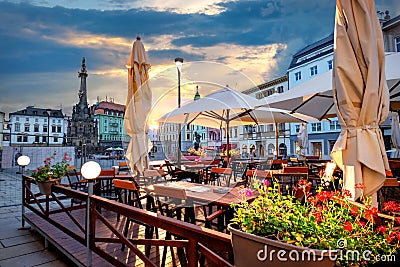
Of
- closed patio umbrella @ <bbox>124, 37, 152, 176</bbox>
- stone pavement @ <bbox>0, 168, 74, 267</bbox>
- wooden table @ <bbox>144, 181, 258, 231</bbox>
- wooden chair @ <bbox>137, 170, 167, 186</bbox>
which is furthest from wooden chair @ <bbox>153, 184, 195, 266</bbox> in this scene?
closed patio umbrella @ <bbox>124, 37, 152, 176</bbox>

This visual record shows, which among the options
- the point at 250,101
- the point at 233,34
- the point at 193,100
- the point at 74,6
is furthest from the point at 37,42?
the point at 250,101

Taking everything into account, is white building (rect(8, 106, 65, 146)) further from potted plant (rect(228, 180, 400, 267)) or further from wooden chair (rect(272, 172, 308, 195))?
potted plant (rect(228, 180, 400, 267))

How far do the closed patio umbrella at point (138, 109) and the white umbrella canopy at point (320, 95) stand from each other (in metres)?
2.48

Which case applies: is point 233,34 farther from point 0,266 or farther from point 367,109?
point 0,266

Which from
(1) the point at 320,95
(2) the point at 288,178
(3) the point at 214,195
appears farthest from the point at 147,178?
(1) the point at 320,95

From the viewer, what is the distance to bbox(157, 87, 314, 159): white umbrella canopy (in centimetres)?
531

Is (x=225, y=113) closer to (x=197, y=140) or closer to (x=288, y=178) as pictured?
(x=288, y=178)

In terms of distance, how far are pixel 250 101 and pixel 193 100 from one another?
1310 millimetres

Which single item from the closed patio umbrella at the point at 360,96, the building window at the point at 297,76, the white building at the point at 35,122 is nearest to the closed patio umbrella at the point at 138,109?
the closed patio umbrella at the point at 360,96

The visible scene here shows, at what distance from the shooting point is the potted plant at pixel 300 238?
948mm

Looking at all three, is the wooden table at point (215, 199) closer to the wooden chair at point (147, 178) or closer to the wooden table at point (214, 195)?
the wooden table at point (214, 195)

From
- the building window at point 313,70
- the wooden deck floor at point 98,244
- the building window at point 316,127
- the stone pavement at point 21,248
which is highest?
the building window at point 313,70

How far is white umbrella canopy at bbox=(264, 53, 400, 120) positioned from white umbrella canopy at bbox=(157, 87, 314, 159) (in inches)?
25.1

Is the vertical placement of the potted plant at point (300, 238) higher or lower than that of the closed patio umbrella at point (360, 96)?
lower
